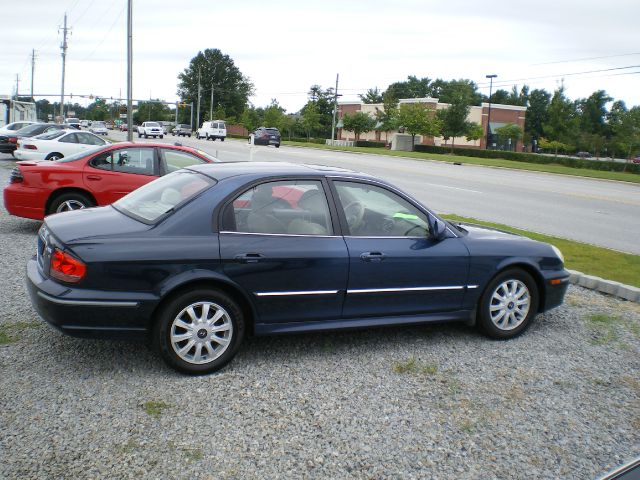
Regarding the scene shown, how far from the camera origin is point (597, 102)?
94562 mm

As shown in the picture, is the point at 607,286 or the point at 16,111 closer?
the point at 607,286

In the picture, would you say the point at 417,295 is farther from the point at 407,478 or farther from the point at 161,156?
the point at 161,156

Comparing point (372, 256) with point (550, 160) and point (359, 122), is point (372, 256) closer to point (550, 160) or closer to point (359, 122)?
point (550, 160)

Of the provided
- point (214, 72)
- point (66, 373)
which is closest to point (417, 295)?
point (66, 373)

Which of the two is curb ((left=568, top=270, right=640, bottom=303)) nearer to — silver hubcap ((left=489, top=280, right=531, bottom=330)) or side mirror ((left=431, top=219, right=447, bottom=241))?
silver hubcap ((left=489, top=280, right=531, bottom=330))

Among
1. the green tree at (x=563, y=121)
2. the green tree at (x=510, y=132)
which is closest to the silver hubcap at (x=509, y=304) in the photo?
the green tree at (x=563, y=121)

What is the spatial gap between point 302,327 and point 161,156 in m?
5.76

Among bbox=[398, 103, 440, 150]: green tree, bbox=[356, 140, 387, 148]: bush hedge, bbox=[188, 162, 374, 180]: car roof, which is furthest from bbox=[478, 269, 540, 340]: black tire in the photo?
bbox=[356, 140, 387, 148]: bush hedge

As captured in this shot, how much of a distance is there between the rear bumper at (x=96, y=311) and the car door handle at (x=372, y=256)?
1.61 metres

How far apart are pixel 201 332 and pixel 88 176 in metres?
5.76

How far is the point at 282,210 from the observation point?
16.0 ft

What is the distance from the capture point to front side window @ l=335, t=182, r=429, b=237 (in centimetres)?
510

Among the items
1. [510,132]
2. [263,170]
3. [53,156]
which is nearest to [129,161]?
[263,170]

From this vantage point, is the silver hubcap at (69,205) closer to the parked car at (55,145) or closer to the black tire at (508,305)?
the black tire at (508,305)
